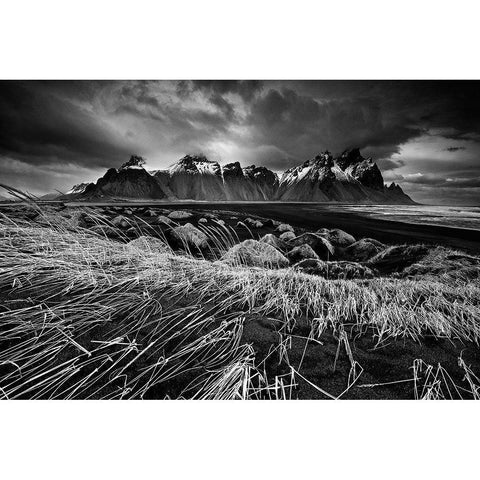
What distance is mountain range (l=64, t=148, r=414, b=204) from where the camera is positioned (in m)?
2.20

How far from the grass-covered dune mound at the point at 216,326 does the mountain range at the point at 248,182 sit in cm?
48

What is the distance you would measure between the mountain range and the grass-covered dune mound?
0.48 m

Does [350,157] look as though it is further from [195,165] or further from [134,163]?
[134,163]

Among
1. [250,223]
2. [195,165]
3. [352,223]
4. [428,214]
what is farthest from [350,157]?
[195,165]

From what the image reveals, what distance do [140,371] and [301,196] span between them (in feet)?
5.62

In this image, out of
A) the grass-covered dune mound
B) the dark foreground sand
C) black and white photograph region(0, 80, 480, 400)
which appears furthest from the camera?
the dark foreground sand

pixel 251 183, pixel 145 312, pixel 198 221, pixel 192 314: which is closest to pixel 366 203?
pixel 251 183

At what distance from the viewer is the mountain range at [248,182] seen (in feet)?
7.23

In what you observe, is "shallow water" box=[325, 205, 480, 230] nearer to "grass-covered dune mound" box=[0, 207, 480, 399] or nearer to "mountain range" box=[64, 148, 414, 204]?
"mountain range" box=[64, 148, 414, 204]

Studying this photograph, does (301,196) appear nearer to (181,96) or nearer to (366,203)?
(366,203)

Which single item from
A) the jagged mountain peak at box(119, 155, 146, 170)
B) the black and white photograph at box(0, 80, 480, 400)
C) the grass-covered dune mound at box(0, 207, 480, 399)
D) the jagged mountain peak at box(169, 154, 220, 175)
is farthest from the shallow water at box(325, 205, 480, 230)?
the jagged mountain peak at box(119, 155, 146, 170)

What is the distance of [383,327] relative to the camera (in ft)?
5.31

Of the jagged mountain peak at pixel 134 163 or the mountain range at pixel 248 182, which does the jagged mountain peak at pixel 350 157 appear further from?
the jagged mountain peak at pixel 134 163

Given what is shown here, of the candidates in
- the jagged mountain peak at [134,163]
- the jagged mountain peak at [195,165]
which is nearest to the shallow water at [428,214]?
the jagged mountain peak at [195,165]
